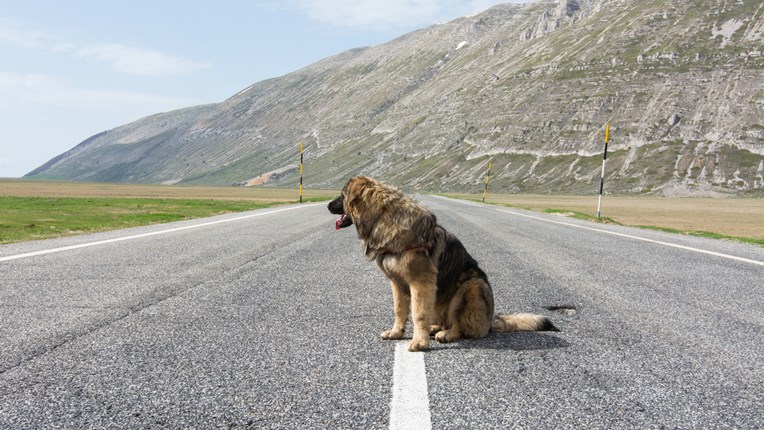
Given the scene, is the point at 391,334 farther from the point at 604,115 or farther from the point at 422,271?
the point at 604,115

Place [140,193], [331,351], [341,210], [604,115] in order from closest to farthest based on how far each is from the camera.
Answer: [331,351] → [341,210] → [140,193] → [604,115]

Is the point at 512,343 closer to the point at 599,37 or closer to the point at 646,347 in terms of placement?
the point at 646,347

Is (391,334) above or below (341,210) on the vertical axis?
below

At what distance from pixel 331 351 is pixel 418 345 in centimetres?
75

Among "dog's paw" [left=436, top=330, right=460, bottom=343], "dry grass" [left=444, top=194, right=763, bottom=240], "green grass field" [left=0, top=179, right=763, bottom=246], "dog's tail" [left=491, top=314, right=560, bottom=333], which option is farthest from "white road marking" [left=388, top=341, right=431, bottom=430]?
"dry grass" [left=444, top=194, right=763, bottom=240]

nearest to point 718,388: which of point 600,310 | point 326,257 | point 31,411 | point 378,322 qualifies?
point 600,310

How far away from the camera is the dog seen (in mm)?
4617

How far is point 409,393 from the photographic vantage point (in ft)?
11.0

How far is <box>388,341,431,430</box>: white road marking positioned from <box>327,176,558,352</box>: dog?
36 cm

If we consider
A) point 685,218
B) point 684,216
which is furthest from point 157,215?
point 684,216

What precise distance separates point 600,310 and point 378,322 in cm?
261

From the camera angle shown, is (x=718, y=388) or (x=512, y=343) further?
(x=512, y=343)

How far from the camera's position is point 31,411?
2.97 m

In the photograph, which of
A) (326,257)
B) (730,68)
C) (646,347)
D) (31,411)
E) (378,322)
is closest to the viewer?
(31,411)
